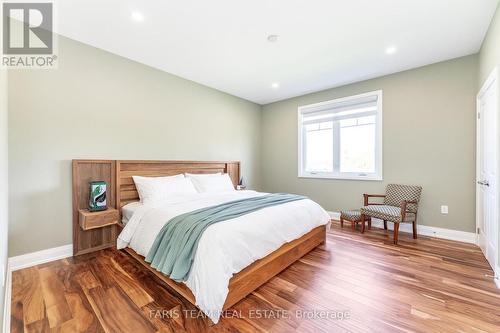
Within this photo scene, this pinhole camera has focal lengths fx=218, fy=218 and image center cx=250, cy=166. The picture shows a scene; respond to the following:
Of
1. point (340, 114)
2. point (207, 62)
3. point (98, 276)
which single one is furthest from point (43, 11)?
point (340, 114)

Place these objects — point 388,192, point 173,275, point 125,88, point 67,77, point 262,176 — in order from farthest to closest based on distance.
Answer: point 262,176 < point 388,192 < point 125,88 < point 67,77 < point 173,275

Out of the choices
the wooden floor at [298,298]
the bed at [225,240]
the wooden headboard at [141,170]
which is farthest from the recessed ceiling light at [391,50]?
the wooden headboard at [141,170]

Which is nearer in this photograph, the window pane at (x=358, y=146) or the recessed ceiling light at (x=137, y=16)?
the recessed ceiling light at (x=137, y=16)

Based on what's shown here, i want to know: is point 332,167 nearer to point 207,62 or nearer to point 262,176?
point 262,176

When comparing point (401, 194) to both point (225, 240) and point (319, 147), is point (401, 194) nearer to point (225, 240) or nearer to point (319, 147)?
point (319, 147)

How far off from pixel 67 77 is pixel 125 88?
66 cm

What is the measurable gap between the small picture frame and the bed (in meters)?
0.24

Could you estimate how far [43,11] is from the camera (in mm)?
2240

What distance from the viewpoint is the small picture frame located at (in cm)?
266

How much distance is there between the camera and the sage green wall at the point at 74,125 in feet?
7.76

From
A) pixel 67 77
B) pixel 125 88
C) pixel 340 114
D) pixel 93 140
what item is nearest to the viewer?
pixel 67 77

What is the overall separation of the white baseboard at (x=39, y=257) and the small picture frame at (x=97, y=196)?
561mm

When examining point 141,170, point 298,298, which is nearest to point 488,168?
point 298,298

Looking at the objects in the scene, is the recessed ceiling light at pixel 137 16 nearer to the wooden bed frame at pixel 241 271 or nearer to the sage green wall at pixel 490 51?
the wooden bed frame at pixel 241 271
